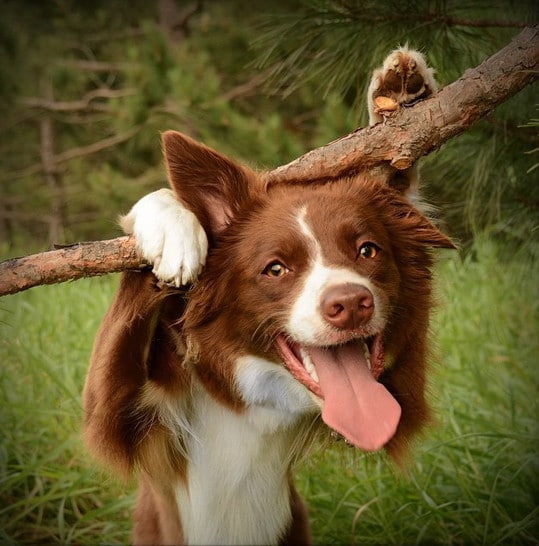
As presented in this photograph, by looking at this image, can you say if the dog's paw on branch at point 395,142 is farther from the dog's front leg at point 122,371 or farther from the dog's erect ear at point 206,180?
the dog's erect ear at point 206,180

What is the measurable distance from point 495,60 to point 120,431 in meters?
1.81

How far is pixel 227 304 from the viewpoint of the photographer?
2498mm

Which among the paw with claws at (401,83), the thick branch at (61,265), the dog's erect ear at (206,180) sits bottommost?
the thick branch at (61,265)

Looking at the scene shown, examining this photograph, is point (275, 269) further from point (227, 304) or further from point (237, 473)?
point (237, 473)

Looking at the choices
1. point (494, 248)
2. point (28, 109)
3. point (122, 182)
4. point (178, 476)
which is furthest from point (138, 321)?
point (28, 109)

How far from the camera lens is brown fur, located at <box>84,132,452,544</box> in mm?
2432

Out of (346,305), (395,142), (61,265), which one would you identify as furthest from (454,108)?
(61,265)

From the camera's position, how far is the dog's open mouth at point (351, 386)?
224 cm

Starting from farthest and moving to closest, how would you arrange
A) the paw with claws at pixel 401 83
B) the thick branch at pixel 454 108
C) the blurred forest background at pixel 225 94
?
the blurred forest background at pixel 225 94 < the paw with claws at pixel 401 83 < the thick branch at pixel 454 108

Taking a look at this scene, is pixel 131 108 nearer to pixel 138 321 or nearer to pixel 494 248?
pixel 494 248

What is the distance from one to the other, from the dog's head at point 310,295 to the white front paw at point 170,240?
137mm

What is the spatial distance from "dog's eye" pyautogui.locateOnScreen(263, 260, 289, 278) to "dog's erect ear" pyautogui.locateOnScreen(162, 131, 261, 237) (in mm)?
258

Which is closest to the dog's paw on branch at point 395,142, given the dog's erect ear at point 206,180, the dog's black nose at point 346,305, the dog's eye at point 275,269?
the dog's erect ear at point 206,180

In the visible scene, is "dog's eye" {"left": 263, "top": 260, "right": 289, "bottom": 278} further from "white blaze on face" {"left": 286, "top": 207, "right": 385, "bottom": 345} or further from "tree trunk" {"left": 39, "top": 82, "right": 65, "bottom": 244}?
"tree trunk" {"left": 39, "top": 82, "right": 65, "bottom": 244}
